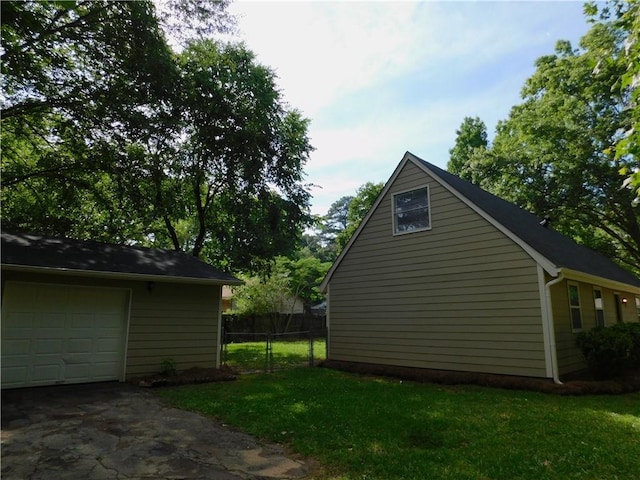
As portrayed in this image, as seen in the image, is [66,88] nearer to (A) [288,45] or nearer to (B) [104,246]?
(B) [104,246]

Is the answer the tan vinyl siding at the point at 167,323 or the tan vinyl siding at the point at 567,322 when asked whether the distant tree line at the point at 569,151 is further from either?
the tan vinyl siding at the point at 167,323

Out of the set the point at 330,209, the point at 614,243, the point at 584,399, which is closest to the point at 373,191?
the point at 614,243

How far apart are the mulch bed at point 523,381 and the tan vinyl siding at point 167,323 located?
4985 millimetres

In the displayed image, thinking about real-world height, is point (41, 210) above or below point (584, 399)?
above

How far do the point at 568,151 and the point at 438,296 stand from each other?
521 inches

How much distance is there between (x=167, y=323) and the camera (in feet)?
32.3

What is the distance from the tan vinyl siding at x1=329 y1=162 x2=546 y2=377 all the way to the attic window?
0.57ft

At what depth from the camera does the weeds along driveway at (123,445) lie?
395 cm

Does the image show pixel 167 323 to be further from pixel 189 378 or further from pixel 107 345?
pixel 189 378

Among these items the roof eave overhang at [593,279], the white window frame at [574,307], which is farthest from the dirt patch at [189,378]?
the white window frame at [574,307]

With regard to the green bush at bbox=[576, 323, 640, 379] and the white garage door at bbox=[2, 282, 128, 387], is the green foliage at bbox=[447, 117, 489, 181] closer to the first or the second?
the green bush at bbox=[576, 323, 640, 379]

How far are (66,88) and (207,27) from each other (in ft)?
14.1

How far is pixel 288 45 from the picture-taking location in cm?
833

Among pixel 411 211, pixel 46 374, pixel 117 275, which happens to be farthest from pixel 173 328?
pixel 411 211
